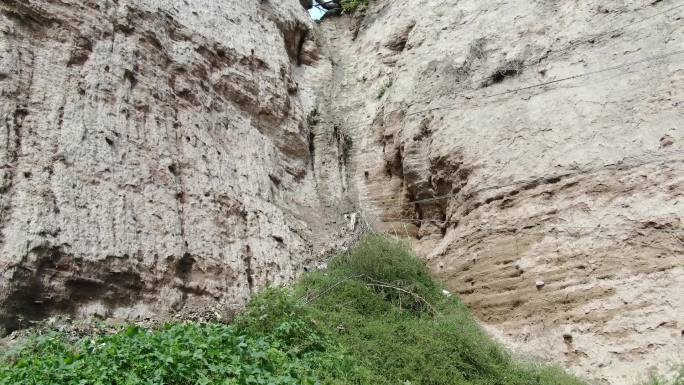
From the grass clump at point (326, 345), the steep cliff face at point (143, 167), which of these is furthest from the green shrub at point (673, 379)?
the steep cliff face at point (143, 167)

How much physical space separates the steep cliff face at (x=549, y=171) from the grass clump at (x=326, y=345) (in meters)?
0.74

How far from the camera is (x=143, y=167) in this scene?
8898 millimetres

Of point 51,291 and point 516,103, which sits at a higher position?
point 516,103

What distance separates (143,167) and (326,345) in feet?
11.0

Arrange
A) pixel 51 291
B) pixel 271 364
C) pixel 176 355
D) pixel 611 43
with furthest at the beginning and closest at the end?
pixel 611 43 → pixel 51 291 → pixel 271 364 → pixel 176 355

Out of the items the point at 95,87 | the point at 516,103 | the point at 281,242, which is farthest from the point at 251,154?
the point at 516,103

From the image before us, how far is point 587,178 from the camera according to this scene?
8.96 m

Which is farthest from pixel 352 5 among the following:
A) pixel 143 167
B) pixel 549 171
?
pixel 143 167

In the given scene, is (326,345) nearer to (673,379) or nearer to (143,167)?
(143,167)

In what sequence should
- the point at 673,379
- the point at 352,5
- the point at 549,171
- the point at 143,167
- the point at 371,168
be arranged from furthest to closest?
the point at 352,5
the point at 371,168
the point at 549,171
the point at 143,167
the point at 673,379

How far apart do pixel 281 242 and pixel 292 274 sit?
0.53 m

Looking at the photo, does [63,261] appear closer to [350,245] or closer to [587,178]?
[350,245]

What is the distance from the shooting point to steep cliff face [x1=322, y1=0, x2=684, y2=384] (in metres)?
8.02

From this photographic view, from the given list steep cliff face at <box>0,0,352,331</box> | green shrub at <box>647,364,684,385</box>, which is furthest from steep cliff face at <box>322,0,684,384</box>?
steep cliff face at <box>0,0,352,331</box>
